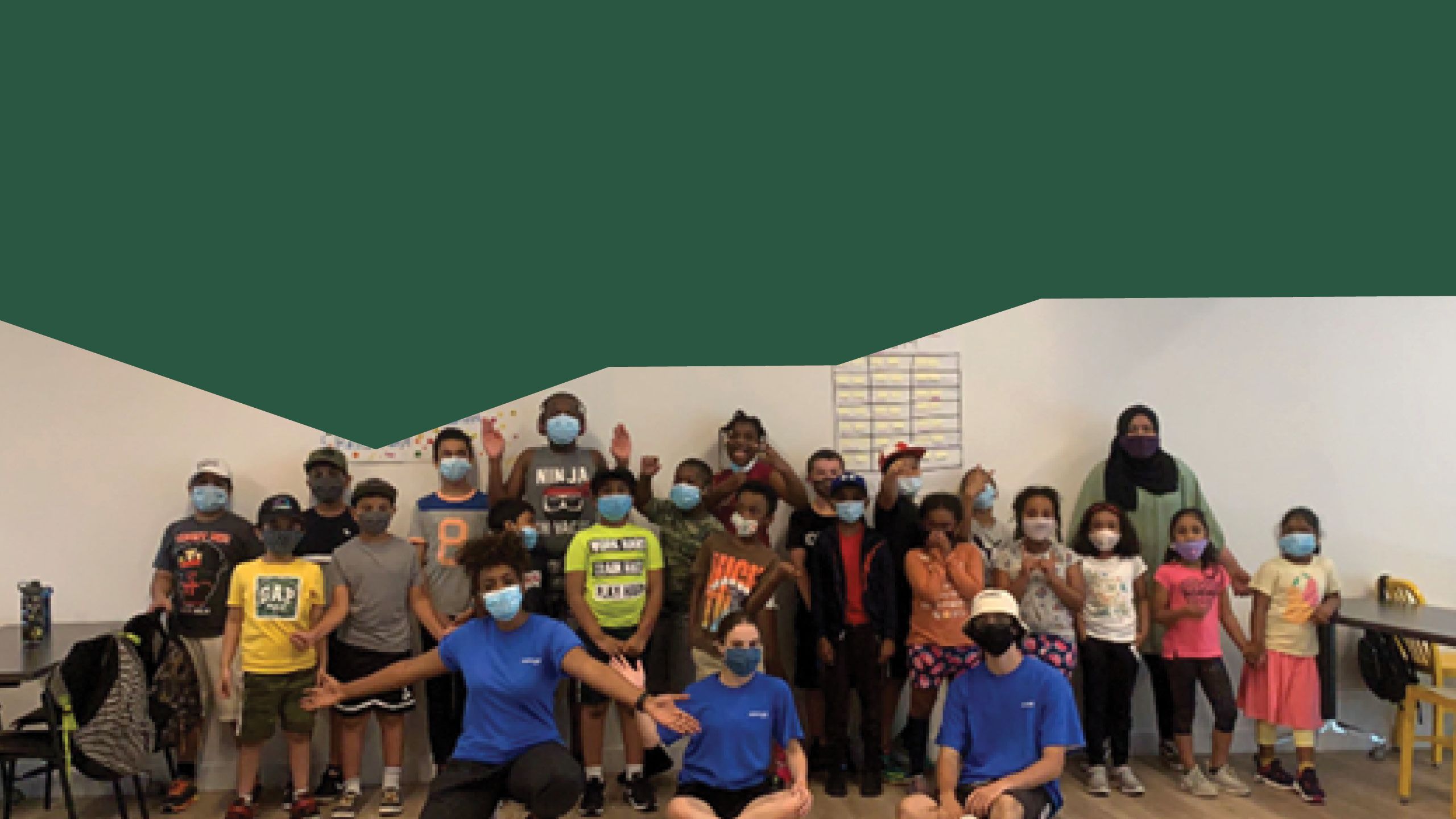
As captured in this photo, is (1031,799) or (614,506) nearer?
(1031,799)

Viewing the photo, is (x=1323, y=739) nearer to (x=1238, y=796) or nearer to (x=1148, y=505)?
(x=1238, y=796)

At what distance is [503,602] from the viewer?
Answer: 393 cm

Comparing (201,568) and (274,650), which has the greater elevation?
(201,568)

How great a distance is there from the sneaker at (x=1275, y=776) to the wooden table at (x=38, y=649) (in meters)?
5.75

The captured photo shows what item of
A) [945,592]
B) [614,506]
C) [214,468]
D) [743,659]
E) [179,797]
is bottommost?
[179,797]

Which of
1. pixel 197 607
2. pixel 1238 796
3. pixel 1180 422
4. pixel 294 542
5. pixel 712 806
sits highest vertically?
pixel 1180 422

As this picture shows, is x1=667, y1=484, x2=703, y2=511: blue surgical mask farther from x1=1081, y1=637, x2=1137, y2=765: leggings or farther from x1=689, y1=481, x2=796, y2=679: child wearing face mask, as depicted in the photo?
x1=1081, y1=637, x2=1137, y2=765: leggings

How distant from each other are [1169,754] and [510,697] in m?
3.83

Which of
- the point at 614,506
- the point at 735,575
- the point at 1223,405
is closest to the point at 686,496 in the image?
the point at 614,506

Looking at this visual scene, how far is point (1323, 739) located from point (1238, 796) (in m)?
1.18

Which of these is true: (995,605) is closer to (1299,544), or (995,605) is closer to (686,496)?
(686,496)

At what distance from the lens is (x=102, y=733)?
4.75m

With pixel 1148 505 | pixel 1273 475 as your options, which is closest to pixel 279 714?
pixel 1148 505

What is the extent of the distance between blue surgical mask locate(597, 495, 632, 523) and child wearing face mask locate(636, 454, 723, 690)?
0.34 meters
